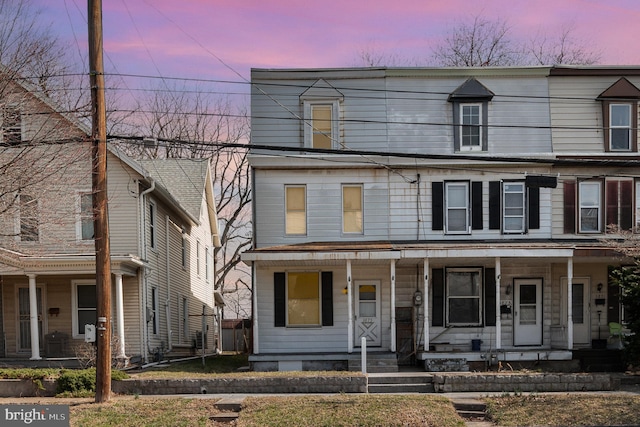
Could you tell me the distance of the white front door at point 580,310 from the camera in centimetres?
2277

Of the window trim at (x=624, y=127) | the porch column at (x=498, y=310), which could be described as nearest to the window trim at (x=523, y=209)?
the porch column at (x=498, y=310)

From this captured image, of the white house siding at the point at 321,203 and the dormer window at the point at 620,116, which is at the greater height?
the dormer window at the point at 620,116

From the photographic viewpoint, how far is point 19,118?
667 inches

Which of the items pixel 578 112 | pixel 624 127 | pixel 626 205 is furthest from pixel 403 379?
pixel 624 127

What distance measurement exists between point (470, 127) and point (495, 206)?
101 inches

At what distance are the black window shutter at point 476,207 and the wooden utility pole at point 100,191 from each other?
11447 millimetres

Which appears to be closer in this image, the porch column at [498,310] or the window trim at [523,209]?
the porch column at [498,310]

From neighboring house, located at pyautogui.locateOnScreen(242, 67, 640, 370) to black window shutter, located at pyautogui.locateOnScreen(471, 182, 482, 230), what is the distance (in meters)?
0.03

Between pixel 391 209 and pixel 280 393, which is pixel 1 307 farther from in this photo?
pixel 391 209

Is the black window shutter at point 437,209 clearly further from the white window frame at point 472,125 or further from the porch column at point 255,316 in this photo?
the porch column at point 255,316

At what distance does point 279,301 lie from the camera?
22.2 meters

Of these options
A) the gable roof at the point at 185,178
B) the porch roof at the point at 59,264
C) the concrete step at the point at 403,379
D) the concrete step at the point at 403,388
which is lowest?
the concrete step at the point at 403,388

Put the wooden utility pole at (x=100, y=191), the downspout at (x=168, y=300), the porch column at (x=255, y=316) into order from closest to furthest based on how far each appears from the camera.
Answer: the wooden utility pole at (x=100, y=191)
the porch column at (x=255, y=316)
the downspout at (x=168, y=300)

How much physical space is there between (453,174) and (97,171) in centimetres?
1124
